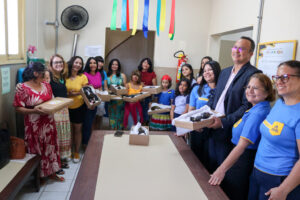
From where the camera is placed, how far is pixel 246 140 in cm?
150

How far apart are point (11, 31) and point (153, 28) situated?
255 centimetres

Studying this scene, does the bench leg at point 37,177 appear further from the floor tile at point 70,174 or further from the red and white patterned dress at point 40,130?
the floor tile at point 70,174

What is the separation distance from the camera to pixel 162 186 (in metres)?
1.41

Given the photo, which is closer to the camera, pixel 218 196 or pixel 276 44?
pixel 218 196

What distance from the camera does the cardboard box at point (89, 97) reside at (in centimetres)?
309

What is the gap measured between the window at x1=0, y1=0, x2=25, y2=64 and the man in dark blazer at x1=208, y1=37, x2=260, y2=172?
2.27m

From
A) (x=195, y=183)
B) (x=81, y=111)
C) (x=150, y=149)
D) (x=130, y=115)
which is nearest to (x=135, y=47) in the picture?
(x=130, y=115)

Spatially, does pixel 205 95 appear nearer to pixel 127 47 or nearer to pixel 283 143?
pixel 283 143

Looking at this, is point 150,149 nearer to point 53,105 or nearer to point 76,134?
point 53,105

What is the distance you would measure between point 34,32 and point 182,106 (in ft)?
8.55

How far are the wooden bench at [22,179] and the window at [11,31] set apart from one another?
1108mm

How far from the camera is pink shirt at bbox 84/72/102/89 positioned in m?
3.61

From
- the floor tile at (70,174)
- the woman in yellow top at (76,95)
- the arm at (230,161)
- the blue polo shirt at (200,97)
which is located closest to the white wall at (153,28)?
the woman in yellow top at (76,95)

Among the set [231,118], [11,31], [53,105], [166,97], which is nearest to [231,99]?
[231,118]
